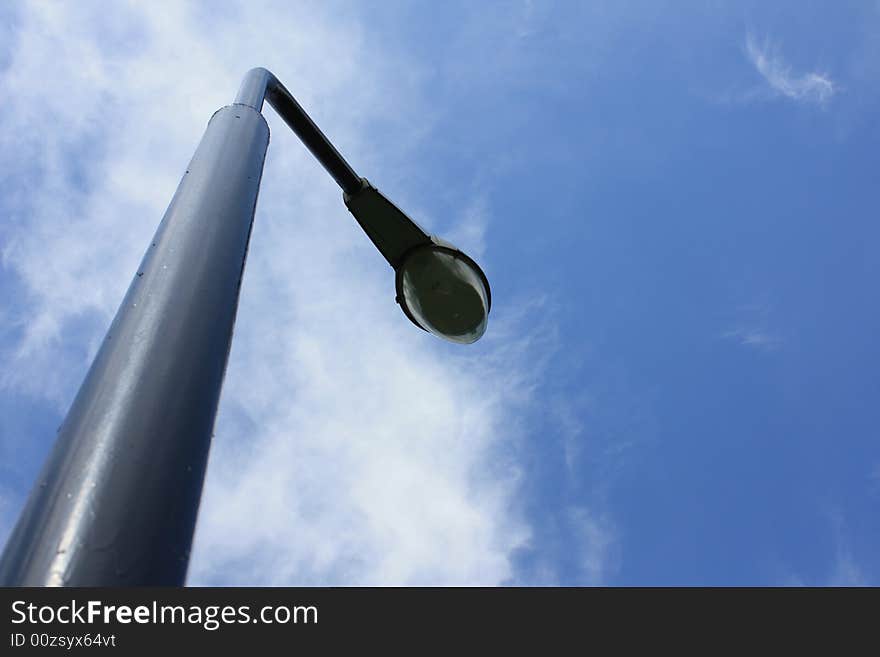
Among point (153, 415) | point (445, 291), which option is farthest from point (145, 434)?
point (445, 291)

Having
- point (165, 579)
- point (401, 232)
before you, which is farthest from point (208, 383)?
point (401, 232)

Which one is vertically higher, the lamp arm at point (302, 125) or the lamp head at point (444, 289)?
the lamp arm at point (302, 125)

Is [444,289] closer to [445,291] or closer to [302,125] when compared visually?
[445,291]

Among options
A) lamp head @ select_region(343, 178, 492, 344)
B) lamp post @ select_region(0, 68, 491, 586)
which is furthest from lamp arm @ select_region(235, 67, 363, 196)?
lamp post @ select_region(0, 68, 491, 586)

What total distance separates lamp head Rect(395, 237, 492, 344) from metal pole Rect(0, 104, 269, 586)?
2.59m

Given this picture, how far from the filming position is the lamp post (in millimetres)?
1533

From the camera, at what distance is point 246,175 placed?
2998 mm

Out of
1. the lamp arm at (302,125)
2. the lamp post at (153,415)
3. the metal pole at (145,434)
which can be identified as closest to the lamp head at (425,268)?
the lamp arm at (302,125)

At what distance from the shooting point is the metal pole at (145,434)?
153 cm

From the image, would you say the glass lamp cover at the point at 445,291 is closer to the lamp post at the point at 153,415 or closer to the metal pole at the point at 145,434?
the lamp post at the point at 153,415

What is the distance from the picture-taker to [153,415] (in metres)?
1.79

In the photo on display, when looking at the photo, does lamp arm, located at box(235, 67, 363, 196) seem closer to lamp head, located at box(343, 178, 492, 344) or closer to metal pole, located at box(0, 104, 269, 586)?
lamp head, located at box(343, 178, 492, 344)
